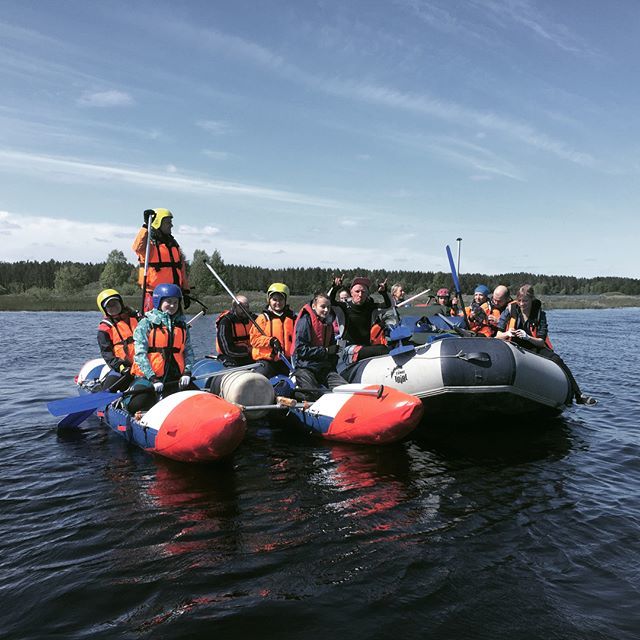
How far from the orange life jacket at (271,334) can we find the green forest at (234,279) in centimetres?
5359

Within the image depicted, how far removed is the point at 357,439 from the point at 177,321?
2622mm

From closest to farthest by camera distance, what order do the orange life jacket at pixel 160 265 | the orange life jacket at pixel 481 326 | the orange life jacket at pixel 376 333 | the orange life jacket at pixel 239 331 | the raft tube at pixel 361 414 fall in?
1. the raft tube at pixel 361 414
2. the orange life jacket at pixel 160 265
3. the orange life jacket at pixel 376 333
4. the orange life jacket at pixel 239 331
5. the orange life jacket at pixel 481 326

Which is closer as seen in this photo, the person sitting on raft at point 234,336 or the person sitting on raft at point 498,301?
the person sitting on raft at point 234,336

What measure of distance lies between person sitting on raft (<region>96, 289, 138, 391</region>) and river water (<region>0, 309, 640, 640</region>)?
1.01m

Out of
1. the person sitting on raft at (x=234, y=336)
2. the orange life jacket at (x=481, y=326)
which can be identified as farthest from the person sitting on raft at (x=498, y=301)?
the person sitting on raft at (x=234, y=336)

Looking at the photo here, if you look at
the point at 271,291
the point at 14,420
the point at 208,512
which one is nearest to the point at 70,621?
the point at 208,512

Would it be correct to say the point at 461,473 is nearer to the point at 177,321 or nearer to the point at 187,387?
the point at 187,387

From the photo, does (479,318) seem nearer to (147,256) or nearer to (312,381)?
(312,381)

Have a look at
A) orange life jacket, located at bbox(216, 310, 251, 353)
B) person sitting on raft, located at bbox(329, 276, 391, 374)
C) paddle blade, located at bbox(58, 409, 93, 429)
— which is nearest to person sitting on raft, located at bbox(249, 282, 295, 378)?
orange life jacket, located at bbox(216, 310, 251, 353)

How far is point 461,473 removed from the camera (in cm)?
595

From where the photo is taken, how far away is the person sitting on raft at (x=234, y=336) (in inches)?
328

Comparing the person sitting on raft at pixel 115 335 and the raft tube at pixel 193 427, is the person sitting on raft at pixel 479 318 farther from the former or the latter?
the person sitting on raft at pixel 115 335

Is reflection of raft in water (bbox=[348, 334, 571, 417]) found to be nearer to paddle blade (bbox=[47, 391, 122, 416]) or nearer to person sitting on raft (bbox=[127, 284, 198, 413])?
person sitting on raft (bbox=[127, 284, 198, 413])

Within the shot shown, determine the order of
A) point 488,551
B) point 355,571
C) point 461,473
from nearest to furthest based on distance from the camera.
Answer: point 355,571, point 488,551, point 461,473
